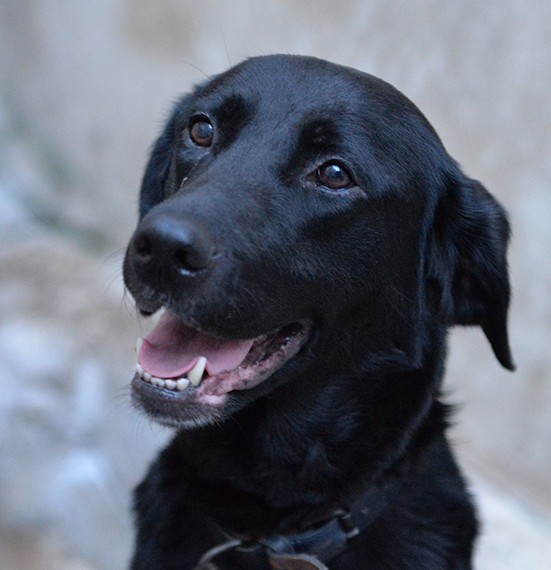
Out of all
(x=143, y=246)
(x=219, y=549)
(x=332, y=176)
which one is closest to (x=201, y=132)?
(x=332, y=176)

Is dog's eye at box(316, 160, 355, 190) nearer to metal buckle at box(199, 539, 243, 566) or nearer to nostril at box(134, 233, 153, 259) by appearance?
nostril at box(134, 233, 153, 259)

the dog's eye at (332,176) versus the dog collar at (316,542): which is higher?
the dog's eye at (332,176)

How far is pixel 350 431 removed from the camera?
223 cm

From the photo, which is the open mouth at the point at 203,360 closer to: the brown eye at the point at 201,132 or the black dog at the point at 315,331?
the black dog at the point at 315,331

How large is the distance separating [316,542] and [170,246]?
79cm

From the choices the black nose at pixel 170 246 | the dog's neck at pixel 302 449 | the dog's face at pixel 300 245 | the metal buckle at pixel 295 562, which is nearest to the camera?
the black nose at pixel 170 246

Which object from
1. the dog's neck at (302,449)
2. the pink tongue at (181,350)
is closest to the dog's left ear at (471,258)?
the dog's neck at (302,449)

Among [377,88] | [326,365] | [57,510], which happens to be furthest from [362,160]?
Answer: [57,510]

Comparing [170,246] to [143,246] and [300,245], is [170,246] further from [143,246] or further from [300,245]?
[300,245]

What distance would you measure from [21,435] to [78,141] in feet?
6.54

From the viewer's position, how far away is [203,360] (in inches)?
78.4

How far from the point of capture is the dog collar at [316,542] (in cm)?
212

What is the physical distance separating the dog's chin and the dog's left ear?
1.41 feet

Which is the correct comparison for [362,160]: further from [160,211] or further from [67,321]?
[67,321]
